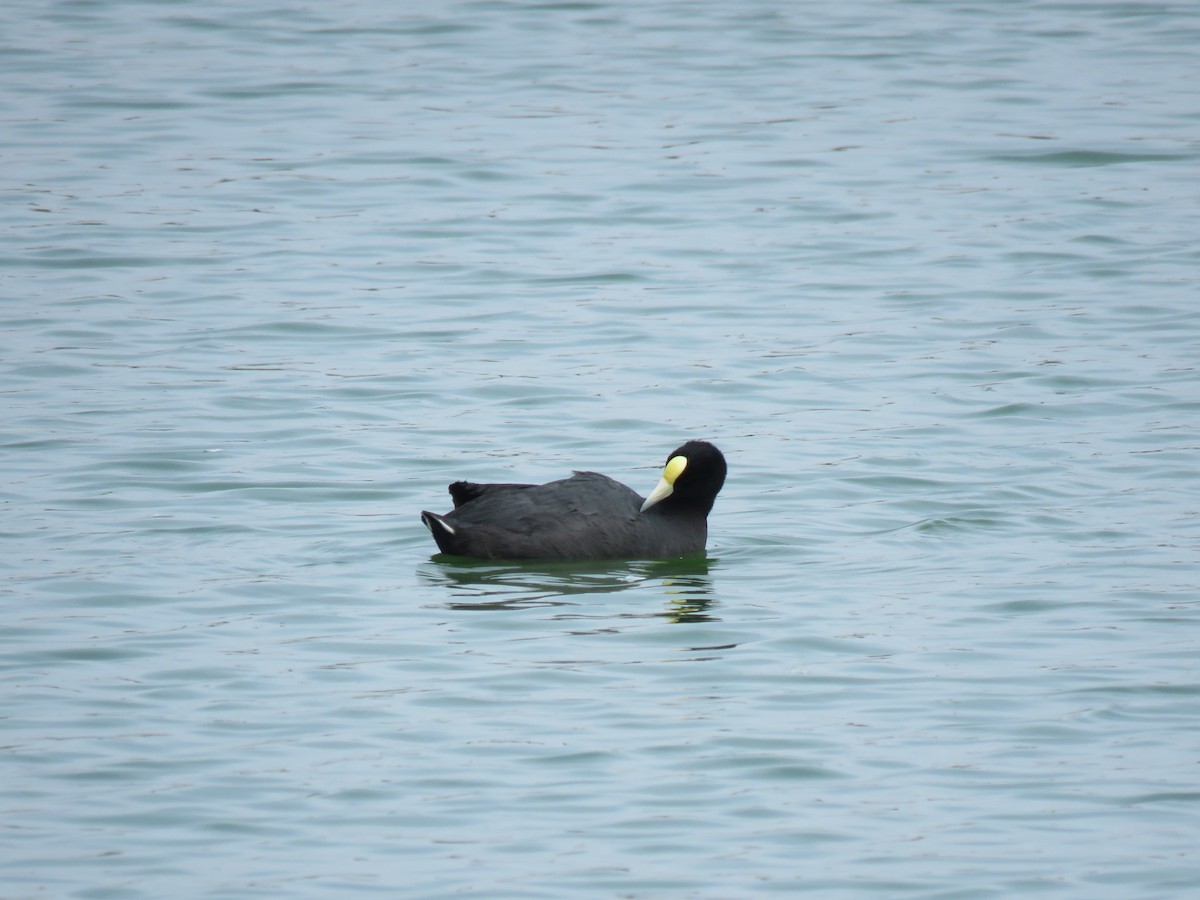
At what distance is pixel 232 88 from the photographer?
21750 millimetres

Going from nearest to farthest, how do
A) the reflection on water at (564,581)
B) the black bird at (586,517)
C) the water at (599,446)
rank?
the water at (599,446), the reflection on water at (564,581), the black bird at (586,517)

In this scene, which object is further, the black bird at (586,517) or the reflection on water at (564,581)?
the black bird at (586,517)

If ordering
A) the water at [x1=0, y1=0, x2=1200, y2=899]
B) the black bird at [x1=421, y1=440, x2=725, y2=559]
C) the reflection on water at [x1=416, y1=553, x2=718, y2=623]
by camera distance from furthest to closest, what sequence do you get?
the black bird at [x1=421, y1=440, x2=725, y2=559] → the reflection on water at [x1=416, y1=553, x2=718, y2=623] → the water at [x1=0, y1=0, x2=1200, y2=899]

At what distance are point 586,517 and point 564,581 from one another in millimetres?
402

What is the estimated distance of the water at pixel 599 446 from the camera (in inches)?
257

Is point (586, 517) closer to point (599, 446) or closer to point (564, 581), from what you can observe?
point (564, 581)

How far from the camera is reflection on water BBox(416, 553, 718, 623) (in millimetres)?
9031

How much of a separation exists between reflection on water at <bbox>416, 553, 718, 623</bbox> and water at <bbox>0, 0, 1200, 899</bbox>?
1.6 inches

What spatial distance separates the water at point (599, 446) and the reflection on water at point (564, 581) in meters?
0.04

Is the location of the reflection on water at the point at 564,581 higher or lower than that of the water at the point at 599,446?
lower

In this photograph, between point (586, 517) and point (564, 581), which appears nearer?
point (564, 581)

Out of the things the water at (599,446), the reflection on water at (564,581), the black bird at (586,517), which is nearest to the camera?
the water at (599,446)

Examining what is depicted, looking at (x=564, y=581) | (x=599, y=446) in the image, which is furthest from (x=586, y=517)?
(x=599, y=446)

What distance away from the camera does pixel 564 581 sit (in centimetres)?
948
